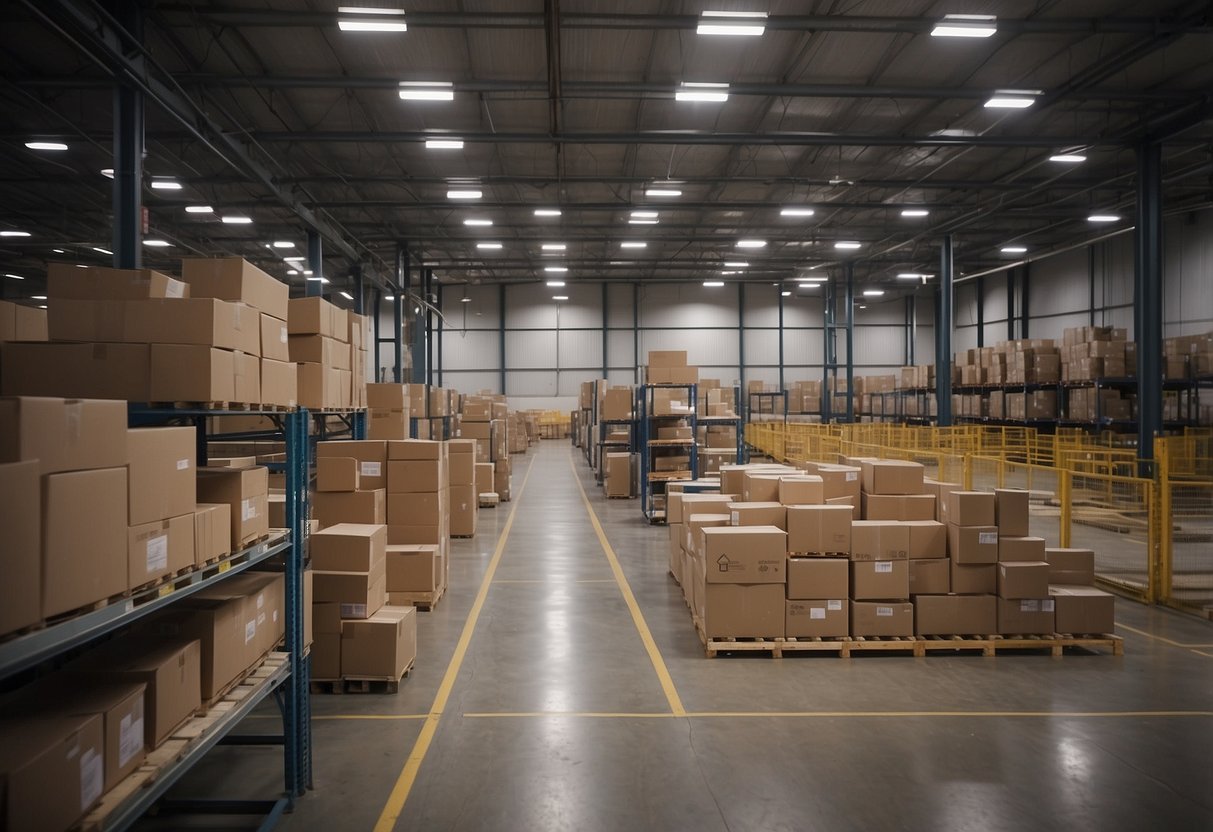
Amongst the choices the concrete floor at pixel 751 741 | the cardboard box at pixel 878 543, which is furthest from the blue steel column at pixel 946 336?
the cardboard box at pixel 878 543

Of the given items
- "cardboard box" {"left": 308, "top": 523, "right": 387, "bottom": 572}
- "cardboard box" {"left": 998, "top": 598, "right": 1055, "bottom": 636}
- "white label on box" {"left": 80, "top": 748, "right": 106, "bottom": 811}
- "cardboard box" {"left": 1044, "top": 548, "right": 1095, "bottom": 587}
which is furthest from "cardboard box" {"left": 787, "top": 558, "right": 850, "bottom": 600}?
"white label on box" {"left": 80, "top": 748, "right": 106, "bottom": 811}

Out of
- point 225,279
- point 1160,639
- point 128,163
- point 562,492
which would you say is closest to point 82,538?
point 225,279

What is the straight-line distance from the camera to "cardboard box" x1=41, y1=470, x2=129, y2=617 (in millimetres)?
2080

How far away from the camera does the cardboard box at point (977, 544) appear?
6.27m

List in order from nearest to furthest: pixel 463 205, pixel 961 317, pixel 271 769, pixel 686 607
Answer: pixel 271 769 < pixel 686 607 < pixel 463 205 < pixel 961 317

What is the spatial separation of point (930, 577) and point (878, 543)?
570mm

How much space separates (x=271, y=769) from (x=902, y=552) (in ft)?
16.9

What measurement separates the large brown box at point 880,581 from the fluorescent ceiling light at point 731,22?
7.17m

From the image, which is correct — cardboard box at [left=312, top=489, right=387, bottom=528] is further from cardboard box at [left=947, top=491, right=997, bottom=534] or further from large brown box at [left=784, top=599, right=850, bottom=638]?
cardboard box at [left=947, top=491, right=997, bottom=534]

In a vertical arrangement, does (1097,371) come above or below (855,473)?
above

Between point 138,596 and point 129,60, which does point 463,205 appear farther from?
point 138,596

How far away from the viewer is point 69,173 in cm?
1591

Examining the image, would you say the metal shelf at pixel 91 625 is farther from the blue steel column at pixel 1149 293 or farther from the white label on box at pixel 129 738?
the blue steel column at pixel 1149 293

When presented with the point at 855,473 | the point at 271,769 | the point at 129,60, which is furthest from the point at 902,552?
the point at 129,60
